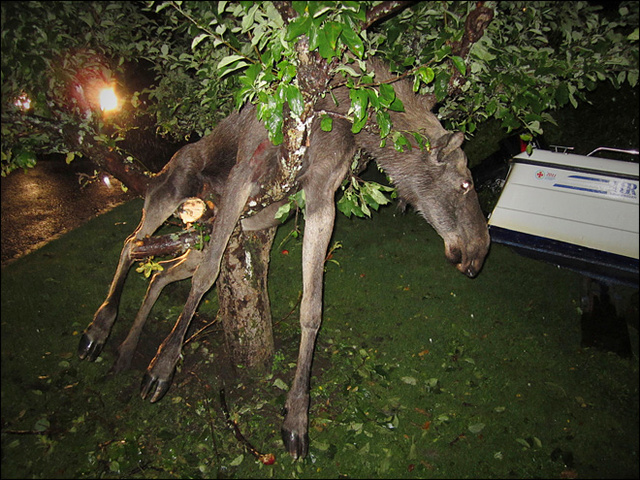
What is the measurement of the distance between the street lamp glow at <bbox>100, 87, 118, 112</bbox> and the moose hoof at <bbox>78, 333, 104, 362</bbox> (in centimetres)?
230

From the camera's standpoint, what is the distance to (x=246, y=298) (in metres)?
3.74

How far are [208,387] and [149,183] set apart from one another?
221cm

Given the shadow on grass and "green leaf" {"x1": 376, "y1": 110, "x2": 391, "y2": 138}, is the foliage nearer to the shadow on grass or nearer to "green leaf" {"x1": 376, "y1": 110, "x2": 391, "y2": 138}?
"green leaf" {"x1": 376, "y1": 110, "x2": 391, "y2": 138}

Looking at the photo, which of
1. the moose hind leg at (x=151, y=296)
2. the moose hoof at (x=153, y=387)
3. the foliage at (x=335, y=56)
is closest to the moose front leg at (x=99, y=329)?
the moose hind leg at (x=151, y=296)

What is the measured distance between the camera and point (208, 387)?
366 cm

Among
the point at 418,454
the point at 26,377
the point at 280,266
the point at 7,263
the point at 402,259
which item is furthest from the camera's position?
the point at 402,259

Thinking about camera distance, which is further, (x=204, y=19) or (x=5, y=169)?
(x=5, y=169)

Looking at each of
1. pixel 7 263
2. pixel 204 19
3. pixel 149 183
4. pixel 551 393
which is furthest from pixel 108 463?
pixel 551 393

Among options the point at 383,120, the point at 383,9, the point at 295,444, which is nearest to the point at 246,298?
the point at 295,444

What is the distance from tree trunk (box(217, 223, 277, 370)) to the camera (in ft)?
12.0

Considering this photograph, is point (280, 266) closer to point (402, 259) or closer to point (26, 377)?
point (402, 259)

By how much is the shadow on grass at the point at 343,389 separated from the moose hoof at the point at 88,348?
32 cm

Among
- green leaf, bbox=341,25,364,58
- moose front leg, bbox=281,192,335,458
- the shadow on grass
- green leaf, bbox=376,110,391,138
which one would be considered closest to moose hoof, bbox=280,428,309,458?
moose front leg, bbox=281,192,335,458

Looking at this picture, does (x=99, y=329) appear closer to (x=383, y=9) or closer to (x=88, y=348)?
(x=88, y=348)
